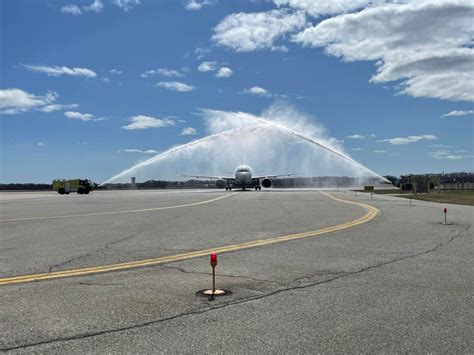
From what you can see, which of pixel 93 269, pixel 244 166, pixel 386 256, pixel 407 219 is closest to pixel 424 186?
pixel 244 166

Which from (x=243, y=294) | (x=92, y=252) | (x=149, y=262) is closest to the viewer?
(x=243, y=294)

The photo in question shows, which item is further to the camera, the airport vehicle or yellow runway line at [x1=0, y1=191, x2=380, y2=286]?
the airport vehicle

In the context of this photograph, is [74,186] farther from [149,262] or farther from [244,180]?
[149,262]

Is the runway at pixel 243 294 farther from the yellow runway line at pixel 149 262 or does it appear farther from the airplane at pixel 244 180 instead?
the airplane at pixel 244 180

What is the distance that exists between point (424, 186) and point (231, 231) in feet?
174

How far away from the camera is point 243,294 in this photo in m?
7.67

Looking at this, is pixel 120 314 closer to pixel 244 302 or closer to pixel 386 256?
pixel 244 302

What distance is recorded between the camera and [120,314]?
21.2 feet

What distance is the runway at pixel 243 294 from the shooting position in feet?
18.2

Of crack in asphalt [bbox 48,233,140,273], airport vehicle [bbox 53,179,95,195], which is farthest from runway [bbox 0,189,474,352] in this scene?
airport vehicle [bbox 53,179,95,195]

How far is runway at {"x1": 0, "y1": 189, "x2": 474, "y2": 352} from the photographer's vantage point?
554cm

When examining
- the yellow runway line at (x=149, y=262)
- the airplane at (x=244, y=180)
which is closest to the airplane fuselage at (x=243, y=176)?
the airplane at (x=244, y=180)

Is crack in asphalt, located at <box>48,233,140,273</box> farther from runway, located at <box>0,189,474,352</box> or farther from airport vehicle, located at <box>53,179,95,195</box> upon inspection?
airport vehicle, located at <box>53,179,95,195</box>

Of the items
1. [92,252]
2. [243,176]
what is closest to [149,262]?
[92,252]
